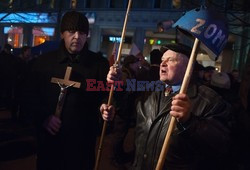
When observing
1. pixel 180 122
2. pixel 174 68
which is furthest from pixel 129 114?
pixel 180 122

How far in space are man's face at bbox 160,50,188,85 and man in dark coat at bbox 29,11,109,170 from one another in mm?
820

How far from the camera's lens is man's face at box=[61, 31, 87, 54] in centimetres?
288

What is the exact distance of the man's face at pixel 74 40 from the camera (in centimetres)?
288

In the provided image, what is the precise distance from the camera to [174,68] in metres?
2.34

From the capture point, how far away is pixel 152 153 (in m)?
2.26

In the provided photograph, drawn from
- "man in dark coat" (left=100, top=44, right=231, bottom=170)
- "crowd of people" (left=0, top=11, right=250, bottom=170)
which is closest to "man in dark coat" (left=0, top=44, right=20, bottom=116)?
"crowd of people" (left=0, top=11, right=250, bottom=170)

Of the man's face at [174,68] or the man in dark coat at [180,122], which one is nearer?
the man in dark coat at [180,122]

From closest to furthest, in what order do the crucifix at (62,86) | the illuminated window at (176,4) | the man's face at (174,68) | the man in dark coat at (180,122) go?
the man in dark coat at (180,122), the man's face at (174,68), the crucifix at (62,86), the illuminated window at (176,4)

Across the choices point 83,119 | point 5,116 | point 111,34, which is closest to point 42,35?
point 111,34

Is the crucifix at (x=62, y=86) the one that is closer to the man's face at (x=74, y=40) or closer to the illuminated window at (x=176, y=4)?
the man's face at (x=74, y=40)

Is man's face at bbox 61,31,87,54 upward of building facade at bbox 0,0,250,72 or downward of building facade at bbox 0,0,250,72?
downward

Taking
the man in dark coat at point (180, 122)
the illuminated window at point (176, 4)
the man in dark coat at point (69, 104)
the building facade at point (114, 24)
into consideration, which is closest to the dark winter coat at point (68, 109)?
the man in dark coat at point (69, 104)

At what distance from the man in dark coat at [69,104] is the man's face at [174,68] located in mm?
820

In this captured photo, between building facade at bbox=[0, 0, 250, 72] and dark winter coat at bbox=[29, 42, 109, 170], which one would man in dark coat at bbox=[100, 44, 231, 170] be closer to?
dark winter coat at bbox=[29, 42, 109, 170]
